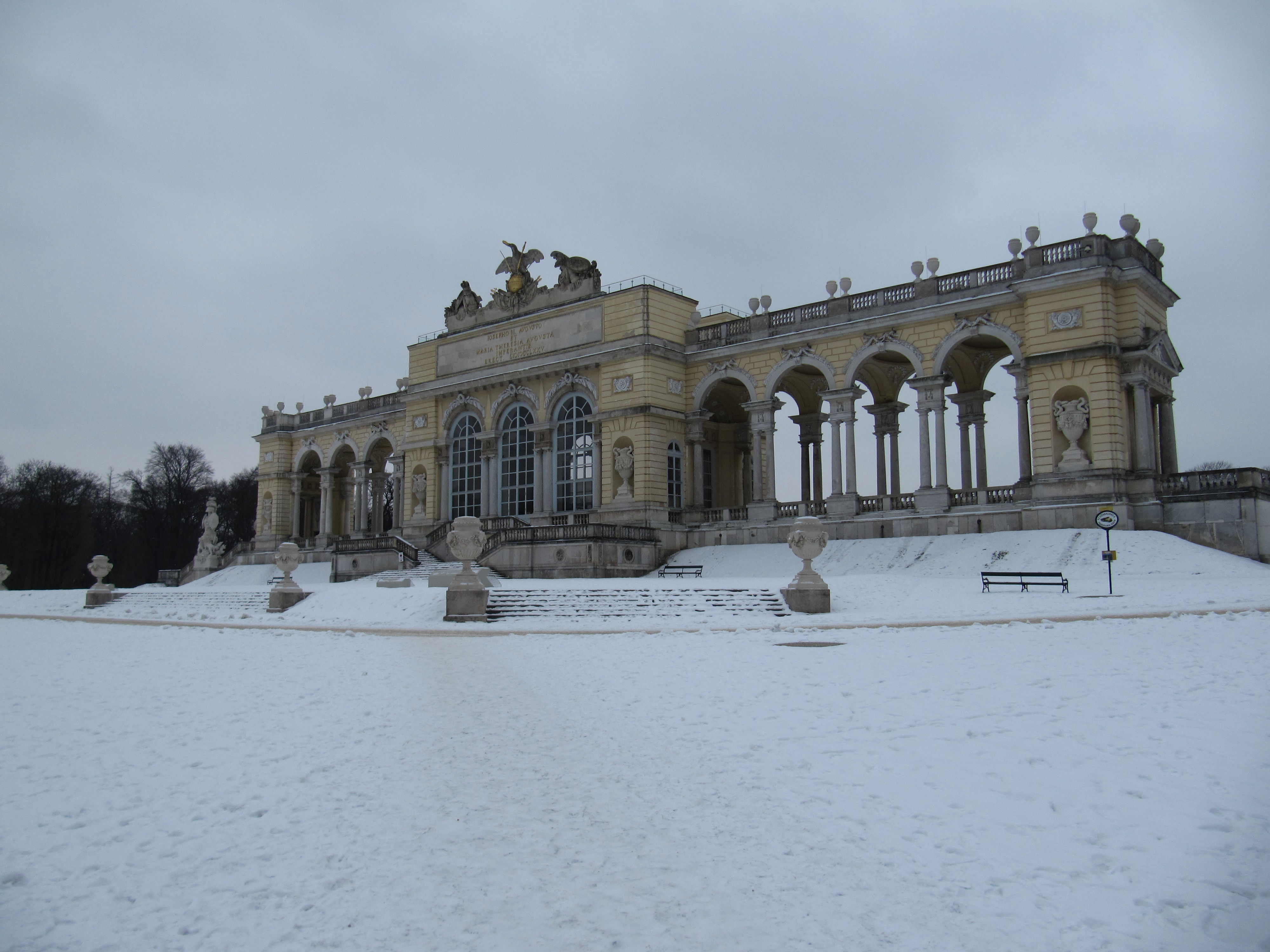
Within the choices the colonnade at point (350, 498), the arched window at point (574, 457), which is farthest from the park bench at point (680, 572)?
the colonnade at point (350, 498)

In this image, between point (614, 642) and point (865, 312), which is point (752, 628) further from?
point (865, 312)

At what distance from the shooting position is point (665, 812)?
6.75 m

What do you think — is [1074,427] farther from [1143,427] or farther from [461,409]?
[461,409]

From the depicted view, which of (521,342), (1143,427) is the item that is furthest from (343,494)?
(1143,427)

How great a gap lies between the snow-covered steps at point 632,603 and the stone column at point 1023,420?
14148 millimetres

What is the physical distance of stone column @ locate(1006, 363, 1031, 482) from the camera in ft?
103

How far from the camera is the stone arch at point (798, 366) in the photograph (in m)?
36.1

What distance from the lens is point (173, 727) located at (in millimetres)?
9594

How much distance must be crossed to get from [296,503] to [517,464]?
2328cm

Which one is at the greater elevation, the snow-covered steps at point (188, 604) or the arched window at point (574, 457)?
the arched window at point (574, 457)

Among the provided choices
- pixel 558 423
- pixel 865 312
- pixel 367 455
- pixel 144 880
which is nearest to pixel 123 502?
pixel 367 455

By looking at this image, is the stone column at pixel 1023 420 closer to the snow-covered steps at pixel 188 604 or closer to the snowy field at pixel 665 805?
the snowy field at pixel 665 805

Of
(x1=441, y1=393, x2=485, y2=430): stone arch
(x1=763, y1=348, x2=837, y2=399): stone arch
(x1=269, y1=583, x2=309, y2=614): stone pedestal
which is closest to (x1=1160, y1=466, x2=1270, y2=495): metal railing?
(x1=763, y1=348, x2=837, y2=399): stone arch

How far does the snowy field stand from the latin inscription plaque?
2907 centimetres
